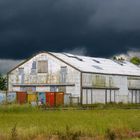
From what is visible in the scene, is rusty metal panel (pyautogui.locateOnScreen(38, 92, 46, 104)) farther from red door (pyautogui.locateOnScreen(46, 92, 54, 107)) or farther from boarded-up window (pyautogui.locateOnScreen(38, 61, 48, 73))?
boarded-up window (pyautogui.locateOnScreen(38, 61, 48, 73))

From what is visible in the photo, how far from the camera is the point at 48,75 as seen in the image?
81062 millimetres

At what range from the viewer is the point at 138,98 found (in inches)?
3580

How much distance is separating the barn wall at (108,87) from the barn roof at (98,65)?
1020 mm

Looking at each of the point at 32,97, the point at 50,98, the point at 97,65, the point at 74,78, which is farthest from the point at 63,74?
the point at 97,65

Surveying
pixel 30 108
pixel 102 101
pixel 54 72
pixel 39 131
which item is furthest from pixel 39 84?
pixel 39 131

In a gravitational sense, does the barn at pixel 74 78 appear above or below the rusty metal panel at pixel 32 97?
above

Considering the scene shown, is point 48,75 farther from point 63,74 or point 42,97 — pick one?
point 42,97

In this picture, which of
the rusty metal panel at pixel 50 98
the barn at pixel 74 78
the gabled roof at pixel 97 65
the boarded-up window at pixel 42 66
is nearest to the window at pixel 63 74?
the barn at pixel 74 78

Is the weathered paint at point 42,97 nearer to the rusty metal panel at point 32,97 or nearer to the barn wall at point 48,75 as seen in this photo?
the rusty metal panel at point 32,97

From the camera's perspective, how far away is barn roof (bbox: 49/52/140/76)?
3159 inches

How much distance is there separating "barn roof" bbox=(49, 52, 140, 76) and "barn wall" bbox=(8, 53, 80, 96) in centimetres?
116


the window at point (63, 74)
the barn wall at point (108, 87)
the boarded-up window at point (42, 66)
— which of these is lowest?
the barn wall at point (108, 87)

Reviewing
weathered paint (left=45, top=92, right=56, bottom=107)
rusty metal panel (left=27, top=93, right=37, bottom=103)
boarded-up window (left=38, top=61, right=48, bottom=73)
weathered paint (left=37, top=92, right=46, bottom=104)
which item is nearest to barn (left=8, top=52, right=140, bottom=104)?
boarded-up window (left=38, top=61, right=48, bottom=73)

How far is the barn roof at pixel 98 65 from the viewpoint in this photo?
8025 cm
